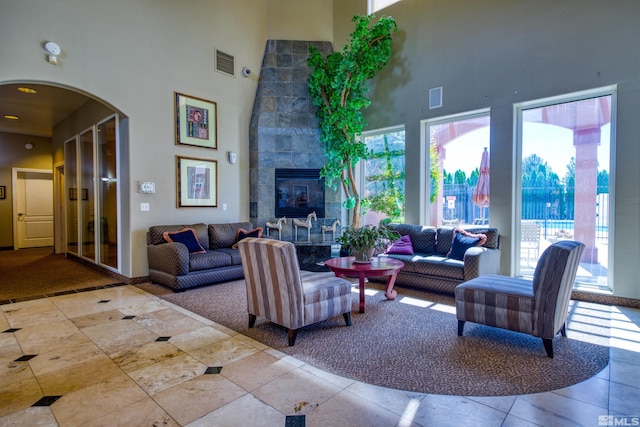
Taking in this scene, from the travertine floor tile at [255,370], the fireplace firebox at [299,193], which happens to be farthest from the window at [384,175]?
the travertine floor tile at [255,370]

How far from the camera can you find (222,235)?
5.55 m

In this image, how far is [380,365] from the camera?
2471mm

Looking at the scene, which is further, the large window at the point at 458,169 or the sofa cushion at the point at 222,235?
the sofa cushion at the point at 222,235

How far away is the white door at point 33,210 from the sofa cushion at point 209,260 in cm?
739

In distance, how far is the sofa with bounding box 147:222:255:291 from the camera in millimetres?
4531

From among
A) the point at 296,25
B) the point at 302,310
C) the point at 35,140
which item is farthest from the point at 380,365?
the point at 35,140

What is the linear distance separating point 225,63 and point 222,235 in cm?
310

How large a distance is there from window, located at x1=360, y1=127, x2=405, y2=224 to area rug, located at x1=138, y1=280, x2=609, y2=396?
263 centimetres

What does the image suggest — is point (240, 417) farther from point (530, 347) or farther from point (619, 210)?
point (619, 210)

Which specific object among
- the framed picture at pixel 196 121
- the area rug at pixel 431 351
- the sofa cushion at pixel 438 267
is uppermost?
the framed picture at pixel 196 121

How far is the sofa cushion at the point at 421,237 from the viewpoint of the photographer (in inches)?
201

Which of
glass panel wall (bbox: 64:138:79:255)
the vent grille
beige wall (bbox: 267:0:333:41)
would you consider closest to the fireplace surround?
beige wall (bbox: 267:0:333:41)

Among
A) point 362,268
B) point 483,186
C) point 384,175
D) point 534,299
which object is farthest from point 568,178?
point 362,268

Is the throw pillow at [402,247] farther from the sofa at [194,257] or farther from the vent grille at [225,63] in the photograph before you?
the vent grille at [225,63]
